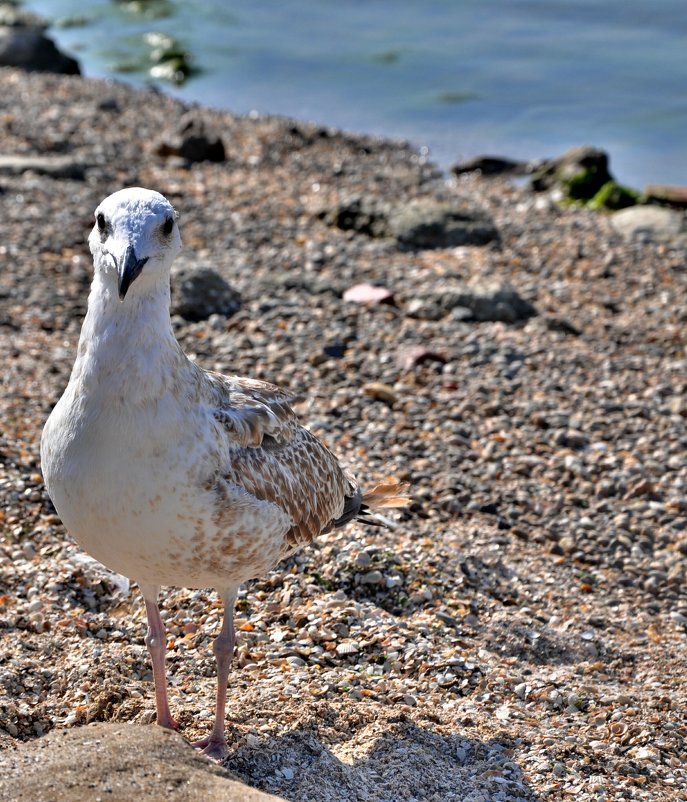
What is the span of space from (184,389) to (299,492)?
1.02 m

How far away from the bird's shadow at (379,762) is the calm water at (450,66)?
42.2 ft

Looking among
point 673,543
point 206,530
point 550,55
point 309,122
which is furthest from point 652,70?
point 206,530

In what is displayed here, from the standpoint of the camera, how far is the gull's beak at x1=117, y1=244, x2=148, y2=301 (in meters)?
4.19

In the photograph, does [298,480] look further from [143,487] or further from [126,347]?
[126,347]

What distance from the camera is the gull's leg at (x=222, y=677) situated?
5129 mm

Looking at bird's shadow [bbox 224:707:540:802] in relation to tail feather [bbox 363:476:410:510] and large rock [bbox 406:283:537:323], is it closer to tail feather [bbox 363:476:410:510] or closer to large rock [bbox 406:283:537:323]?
tail feather [bbox 363:476:410:510]

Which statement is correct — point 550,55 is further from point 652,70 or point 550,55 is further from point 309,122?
point 309,122

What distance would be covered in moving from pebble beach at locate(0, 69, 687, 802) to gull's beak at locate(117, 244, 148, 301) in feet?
6.04

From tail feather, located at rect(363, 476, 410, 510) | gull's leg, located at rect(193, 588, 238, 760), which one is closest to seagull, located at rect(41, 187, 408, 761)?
gull's leg, located at rect(193, 588, 238, 760)

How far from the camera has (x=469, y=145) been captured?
60.4 feet

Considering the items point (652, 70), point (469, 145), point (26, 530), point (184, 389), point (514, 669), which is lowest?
point (514, 669)

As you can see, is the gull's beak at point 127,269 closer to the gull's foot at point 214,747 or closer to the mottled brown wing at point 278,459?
the mottled brown wing at point 278,459

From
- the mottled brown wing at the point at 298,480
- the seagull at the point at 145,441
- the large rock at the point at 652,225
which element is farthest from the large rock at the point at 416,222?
the seagull at the point at 145,441

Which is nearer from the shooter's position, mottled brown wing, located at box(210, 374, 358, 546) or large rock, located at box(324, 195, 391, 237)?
mottled brown wing, located at box(210, 374, 358, 546)
